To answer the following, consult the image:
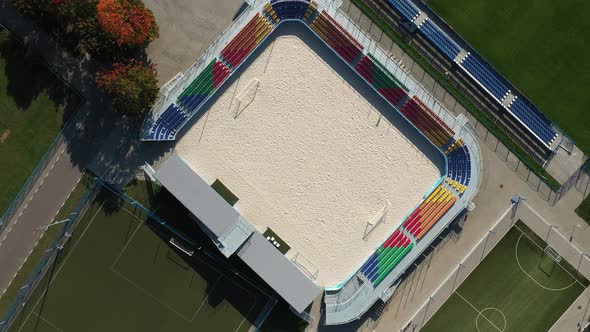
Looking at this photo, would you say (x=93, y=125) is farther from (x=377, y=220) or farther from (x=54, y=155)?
(x=377, y=220)

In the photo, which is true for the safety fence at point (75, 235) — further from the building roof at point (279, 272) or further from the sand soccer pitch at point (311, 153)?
the sand soccer pitch at point (311, 153)

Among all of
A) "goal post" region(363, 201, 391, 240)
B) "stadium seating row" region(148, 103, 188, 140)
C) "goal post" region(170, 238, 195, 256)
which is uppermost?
"goal post" region(363, 201, 391, 240)

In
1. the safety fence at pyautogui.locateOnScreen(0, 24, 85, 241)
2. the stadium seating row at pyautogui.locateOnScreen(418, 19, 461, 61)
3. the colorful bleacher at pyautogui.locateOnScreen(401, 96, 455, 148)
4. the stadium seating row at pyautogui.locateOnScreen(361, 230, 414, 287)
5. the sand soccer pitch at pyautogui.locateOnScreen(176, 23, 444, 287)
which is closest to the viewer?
the safety fence at pyautogui.locateOnScreen(0, 24, 85, 241)

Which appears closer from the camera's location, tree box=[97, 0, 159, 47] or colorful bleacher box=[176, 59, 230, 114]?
tree box=[97, 0, 159, 47]

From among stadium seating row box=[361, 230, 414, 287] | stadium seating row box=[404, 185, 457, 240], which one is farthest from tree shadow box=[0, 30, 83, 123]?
stadium seating row box=[404, 185, 457, 240]

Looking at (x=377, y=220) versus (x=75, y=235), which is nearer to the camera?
(x=75, y=235)

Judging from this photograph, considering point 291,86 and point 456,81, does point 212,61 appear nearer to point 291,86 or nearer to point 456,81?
point 291,86

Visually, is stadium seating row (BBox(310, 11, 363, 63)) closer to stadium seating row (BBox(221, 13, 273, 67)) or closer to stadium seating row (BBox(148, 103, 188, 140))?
stadium seating row (BBox(221, 13, 273, 67))

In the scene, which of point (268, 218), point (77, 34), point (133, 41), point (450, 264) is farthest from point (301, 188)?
point (77, 34)

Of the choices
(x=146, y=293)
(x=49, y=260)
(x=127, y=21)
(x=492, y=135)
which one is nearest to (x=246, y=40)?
(x=127, y=21)
